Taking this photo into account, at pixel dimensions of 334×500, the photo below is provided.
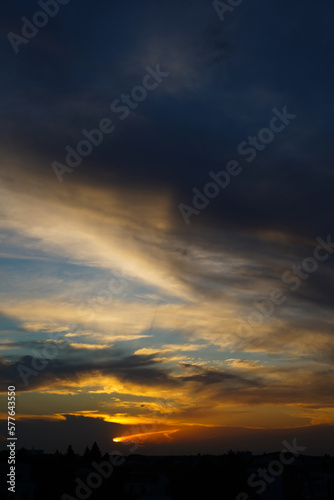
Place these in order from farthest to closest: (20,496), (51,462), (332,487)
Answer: (332,487), (51,462), (20,496)

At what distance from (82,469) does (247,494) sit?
3521 centimetres

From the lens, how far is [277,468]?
3720 inches

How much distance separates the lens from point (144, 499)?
7350cm

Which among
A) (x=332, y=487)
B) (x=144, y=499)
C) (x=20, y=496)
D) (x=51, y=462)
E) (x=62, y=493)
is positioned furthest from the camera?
(x=332, y=487)

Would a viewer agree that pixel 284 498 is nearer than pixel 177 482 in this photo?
No

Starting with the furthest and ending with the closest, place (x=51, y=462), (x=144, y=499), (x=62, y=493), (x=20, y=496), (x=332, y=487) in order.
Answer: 1. (x=332, y=487)
2. (x=51, y=462)
3. (x=62, y=493)
4. (x=144, y=499)
5. (x=20, y=496)

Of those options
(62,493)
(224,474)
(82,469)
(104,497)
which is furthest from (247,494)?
(82,469)

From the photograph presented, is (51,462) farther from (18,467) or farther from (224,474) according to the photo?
(224,474)

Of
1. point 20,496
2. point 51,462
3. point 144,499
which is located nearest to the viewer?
point 20,496

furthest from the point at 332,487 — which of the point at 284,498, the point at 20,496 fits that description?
the point at 20,496

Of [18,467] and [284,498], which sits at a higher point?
[18,467]

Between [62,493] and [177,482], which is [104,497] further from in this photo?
[177,482]

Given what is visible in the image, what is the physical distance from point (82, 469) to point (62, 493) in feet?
51.6

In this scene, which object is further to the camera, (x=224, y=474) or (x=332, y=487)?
(x=332, y=487)
